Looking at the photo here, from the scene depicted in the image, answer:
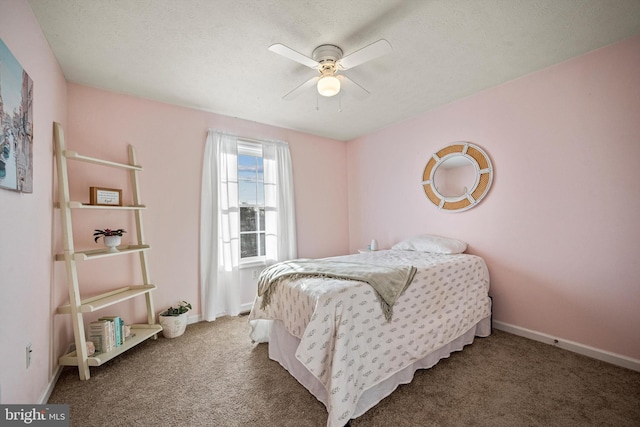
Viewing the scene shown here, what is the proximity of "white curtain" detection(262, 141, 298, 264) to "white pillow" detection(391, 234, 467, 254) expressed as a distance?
5.04 feet

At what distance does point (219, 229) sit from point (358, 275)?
1985 mm

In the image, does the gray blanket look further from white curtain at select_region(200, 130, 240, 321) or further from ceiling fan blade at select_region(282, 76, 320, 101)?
ceiling fan blade at select_region(282, 76, 320, 101)

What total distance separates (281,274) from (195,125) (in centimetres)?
215

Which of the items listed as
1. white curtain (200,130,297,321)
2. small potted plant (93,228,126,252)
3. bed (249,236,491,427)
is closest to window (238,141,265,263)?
white curtain (200,130,297,321)

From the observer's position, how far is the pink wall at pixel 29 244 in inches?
49.8

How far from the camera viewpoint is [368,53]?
174 cm

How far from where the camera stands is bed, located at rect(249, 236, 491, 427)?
1523mm

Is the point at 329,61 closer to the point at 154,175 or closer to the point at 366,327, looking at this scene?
the point at 366,327

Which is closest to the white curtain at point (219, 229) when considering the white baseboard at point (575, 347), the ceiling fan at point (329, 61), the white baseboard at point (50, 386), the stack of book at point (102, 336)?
the stack of book at point (102, 336)

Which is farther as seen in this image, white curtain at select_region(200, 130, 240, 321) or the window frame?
the window frame

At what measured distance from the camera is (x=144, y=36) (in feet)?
6.13

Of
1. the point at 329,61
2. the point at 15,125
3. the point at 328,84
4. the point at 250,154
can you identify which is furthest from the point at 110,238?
the point at 329,61

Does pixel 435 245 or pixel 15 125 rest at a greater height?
pixel 15 125

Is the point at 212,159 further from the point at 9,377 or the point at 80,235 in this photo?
the point at 9,377
